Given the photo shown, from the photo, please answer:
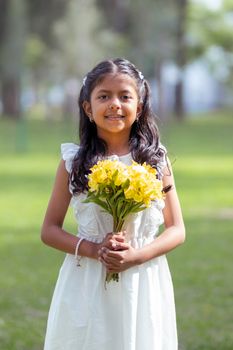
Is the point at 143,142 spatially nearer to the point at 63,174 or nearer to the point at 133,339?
the point at 63,174

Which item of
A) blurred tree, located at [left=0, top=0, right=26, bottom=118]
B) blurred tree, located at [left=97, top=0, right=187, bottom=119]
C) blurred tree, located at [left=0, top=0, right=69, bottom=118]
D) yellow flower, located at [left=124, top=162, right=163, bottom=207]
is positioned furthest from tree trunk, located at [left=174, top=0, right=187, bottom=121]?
yellow flower, located at [left=124, top=162, right=163, bottom=207]

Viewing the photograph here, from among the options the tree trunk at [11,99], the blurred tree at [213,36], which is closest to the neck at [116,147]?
the tree trunk at [11,99]

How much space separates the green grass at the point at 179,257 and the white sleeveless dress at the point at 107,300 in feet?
3.02

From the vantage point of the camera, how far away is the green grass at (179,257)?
6.64 metres

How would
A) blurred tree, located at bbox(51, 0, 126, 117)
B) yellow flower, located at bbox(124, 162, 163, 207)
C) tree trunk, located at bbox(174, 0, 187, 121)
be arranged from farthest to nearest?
tree trunk, located at bbox(174, 0, 187, 121) < blurred tree, located at bbox(51, 0, 126, 117) < yellow flower, located at bbox(124, 162, 163, 207)

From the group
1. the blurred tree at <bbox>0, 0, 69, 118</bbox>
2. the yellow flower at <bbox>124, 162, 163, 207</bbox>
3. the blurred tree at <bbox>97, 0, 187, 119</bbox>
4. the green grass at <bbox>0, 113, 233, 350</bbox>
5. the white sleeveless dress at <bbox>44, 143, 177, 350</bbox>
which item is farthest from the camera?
the blurred tree at <bbox>97, 0, 187, 119</bbox>

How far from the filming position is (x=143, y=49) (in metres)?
47.0

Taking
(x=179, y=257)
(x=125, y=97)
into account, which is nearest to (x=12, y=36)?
(x=179, y=257)

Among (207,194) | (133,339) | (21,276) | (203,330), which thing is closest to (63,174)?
(133,339)

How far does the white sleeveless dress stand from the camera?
12.3 feet

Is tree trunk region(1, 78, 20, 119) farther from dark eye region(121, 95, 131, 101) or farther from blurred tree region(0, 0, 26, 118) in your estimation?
dark eye region(121, 95, 131, 101)

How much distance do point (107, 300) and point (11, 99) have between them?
4718 cm

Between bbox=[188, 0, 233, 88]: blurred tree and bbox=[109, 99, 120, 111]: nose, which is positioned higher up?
bbox=[188, 0, 233, 88]: blurred tree

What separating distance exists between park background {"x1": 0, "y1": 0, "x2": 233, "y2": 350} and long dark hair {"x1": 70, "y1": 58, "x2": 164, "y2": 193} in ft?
1.86
